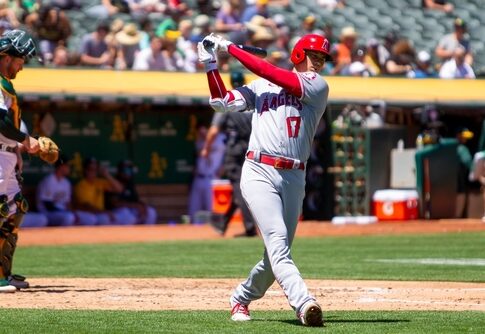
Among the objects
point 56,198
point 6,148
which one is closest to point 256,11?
point 56,198

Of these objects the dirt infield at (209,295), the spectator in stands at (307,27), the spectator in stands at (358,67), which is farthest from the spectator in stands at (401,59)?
the dirt infield at (209,295)

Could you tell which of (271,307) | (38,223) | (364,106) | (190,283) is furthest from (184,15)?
(271,307)

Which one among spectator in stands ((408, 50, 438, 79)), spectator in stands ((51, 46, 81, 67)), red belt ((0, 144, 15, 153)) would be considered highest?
red belt ((0, 144, 15, 153))

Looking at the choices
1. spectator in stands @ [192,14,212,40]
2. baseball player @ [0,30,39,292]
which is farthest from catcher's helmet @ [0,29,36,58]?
spectator in stands @ [192,14,212,40]

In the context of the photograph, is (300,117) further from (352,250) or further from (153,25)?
(153,25)

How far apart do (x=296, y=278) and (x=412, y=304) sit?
72.7 inches

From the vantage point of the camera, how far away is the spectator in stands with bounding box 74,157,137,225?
1925 centimetres

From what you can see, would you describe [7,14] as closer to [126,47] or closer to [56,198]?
[126,47]

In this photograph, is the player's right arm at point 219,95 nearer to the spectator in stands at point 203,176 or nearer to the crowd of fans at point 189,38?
the crowd of fans at point 189,38

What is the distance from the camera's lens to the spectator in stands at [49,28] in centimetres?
1931

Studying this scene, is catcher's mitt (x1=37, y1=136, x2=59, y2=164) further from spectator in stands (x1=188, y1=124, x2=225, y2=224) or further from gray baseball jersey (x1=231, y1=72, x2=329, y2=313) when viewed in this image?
spectator in stands (x1=188, y1=124, x2=225, y2=224)

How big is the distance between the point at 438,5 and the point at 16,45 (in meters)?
16.5

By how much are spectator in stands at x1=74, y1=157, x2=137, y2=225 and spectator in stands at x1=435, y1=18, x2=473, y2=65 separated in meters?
6.86

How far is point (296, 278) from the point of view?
738 centimetres
